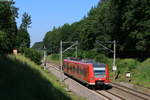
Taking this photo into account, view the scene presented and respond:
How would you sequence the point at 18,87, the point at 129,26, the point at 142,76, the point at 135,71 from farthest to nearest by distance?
the point at 129,26
the point at 135,71
the point at 142,76
the point at 18,87

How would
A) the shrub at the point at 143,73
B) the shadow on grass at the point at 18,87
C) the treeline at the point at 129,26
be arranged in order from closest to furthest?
the shadow on grass at the point at 18,87 < the shrub at the point at 143,73 < the treeline at the point at 129,26

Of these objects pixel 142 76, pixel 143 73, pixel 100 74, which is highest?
pixel 100 74

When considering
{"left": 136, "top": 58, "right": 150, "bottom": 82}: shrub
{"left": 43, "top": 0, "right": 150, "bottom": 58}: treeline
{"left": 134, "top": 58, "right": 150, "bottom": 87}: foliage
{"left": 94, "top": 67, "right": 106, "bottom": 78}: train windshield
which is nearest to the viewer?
{"left": 94, "top": 67, "right": 106, "bottom": 78}: train windshield

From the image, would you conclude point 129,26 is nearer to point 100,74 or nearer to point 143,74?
point 143,74

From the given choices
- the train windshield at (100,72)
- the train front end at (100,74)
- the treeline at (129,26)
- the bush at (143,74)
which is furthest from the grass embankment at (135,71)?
the train windshield at (100,72)

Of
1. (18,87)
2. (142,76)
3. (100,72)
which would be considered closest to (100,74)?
(100,72)

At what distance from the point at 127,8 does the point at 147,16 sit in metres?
4.80

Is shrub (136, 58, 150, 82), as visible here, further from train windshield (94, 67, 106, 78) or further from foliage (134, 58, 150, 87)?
train windshield (94, 67, 106, 78)

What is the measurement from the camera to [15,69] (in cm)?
1391

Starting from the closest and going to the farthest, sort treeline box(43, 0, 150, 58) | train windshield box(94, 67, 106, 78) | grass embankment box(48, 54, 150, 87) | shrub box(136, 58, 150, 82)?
train windshield box(94, 67, 106, 78) → grass embankment box(48, 54, 150, 87) → shrub box(136, 58, 150, 82) → treeline box(43, 0, 150, 58)

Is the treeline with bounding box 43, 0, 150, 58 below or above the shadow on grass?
above

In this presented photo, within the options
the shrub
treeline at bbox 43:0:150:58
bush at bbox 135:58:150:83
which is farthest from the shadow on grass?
treeline at bbox 43:0:150:58

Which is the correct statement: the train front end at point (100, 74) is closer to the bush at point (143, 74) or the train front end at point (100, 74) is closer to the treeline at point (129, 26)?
the bush at point (143, 74)

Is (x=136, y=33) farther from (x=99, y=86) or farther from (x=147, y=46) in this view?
(x=99, y=86)
